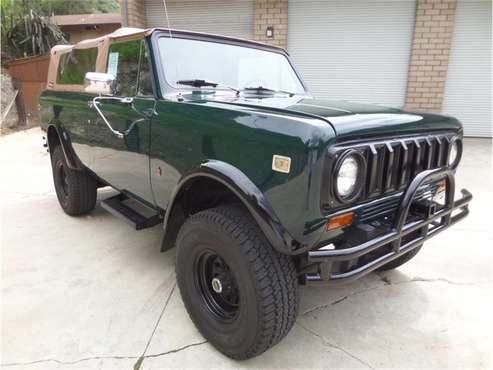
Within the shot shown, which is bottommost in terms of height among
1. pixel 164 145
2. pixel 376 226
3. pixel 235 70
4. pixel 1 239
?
pixel 1 239

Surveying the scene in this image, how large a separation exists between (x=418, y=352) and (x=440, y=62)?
6715 mm

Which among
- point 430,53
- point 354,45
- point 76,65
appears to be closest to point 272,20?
point 354,45

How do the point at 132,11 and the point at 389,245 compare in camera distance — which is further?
the point at 132,11

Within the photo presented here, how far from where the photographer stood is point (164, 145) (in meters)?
2.27

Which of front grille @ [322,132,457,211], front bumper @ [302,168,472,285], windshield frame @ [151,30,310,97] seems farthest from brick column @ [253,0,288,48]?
front bumper @ [302,168,472,285]

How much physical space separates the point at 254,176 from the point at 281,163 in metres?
0.18

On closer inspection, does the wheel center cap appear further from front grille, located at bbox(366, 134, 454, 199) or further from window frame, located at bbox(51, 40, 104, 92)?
window frame, located at bbox(51, 40, 104, 92)

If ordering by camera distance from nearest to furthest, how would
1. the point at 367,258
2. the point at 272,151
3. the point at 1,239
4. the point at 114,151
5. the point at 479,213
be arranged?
the point at 272,151, the point at 367,258, the point at 114,151, the point at 1,239, the point at 479,213

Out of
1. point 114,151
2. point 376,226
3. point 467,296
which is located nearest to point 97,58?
point 114,151

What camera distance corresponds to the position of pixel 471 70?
7305mm

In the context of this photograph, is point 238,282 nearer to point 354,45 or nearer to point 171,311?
point 171,311

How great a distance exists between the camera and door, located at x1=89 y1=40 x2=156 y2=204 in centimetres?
247

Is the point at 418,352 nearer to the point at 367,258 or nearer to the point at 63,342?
the point at 367,258

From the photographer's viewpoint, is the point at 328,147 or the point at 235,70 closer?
the point at 328,147
